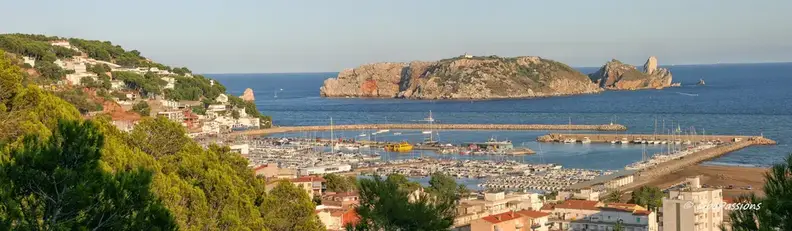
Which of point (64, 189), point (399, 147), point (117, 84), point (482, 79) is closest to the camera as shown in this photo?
point (64, 189)

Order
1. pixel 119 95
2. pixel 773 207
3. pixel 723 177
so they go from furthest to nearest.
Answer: pixel 119 95 < pixel 723 177 < pixel 773 207

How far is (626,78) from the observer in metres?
125

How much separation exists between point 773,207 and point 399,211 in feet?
11.3

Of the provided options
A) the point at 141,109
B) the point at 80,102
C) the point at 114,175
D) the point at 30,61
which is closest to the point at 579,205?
the point at 114,175

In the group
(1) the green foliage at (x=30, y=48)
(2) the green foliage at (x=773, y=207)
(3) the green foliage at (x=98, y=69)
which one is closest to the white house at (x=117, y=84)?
(3) the green foliage at (x=98, y=69)

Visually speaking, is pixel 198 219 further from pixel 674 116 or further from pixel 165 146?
pixel 674 116

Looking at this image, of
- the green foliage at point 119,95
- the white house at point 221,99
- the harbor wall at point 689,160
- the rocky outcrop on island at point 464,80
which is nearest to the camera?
the harbor wall at point 689,160

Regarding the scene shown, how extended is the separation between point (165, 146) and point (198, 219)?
13.5 feet

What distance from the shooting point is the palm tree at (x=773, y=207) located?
23.2 ft

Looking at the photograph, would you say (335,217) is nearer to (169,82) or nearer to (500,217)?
(500,217)

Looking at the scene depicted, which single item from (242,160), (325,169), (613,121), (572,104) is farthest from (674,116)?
(242,160)

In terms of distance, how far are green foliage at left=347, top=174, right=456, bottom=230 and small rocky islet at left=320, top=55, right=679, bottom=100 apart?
9792 cm

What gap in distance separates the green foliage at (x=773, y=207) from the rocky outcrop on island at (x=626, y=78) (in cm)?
11939

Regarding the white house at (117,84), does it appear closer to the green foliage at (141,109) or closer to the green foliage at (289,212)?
the green foliage at (141,109)
